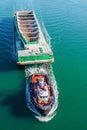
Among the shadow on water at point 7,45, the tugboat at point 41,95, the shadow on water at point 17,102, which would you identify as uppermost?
the shadow on water at point 7,45

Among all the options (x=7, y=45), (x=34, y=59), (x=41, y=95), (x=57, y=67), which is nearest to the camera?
(x=41, y=95)

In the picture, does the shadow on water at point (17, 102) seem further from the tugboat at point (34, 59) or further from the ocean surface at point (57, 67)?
the tugboat at point (34, 59)

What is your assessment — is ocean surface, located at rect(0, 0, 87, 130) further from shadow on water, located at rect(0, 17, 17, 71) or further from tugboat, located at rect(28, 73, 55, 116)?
tugboat, located at rect(28, 73, 55, 116)

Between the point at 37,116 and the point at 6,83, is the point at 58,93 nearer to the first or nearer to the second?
the point at 37,116

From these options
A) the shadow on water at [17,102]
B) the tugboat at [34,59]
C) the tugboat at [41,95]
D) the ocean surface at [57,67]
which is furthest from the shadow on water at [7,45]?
the tugboat at [41,95]

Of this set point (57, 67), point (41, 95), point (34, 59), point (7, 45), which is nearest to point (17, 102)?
point (41, 95)

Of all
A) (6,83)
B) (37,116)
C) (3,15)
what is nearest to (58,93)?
(37,116)

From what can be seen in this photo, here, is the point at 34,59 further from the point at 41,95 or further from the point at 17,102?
the point at 41,95
